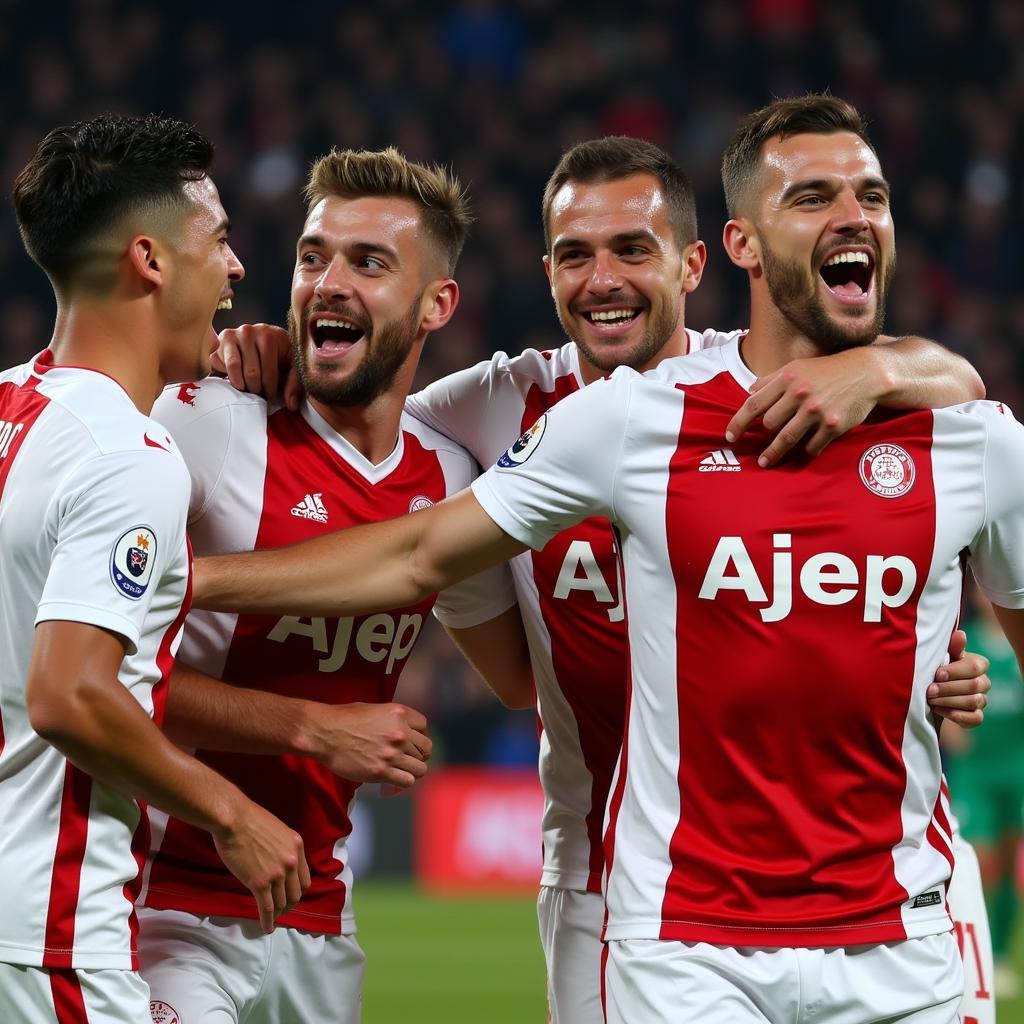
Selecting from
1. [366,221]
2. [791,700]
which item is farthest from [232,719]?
[366,221]

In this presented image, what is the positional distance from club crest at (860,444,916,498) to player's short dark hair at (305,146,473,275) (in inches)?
54.6

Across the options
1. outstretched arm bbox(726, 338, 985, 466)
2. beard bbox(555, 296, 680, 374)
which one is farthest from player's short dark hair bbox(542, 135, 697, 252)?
outstretched arm bbox(726, 338, 985, 466)

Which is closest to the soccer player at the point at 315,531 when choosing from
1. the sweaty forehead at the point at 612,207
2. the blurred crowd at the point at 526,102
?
the sweaty forehead at the point at 612,207

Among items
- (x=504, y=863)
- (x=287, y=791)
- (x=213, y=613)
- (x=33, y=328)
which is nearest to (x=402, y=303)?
(x=213, y=613)

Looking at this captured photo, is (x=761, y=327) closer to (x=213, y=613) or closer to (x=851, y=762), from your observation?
(x=851, y=762)

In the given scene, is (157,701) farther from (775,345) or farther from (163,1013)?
(775,345)

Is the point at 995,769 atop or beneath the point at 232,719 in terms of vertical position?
beneath

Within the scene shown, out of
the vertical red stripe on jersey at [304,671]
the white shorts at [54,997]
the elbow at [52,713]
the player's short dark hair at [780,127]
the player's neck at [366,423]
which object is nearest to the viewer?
the elbow at [52,713]

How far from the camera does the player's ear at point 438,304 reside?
4.05m

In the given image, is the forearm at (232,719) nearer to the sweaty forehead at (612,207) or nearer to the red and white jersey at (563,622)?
the red and white jersey at (563,622)

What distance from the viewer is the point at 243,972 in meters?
3.50

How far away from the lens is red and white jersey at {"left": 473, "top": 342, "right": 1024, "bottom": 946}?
297cm

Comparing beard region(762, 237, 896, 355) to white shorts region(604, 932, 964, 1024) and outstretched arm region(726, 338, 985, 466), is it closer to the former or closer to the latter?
outstretched arm region(726, 338, 985, 466)

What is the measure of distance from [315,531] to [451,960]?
6.13 m
